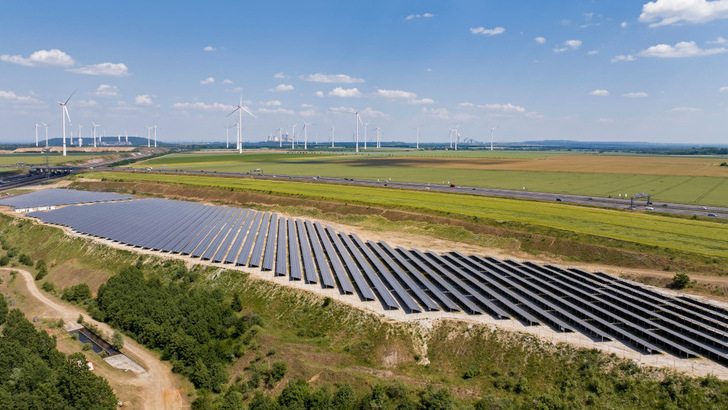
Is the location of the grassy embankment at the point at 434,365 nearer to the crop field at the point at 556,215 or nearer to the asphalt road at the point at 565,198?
the crop field at the point at 556,215

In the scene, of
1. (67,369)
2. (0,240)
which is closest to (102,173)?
(0,240)

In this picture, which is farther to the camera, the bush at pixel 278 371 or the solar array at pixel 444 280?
the solar array at pixel 444 280

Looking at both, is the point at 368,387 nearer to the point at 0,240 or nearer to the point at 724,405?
the point at 724,405

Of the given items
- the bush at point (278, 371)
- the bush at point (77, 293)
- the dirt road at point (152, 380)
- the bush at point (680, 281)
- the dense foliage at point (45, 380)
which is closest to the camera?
the dense foliage at point (45, 380)

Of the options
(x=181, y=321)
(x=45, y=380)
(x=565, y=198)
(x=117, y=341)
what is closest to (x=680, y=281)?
(x=565, y=198)

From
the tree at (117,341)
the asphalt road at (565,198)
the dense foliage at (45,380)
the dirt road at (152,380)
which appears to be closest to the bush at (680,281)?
the asphalt road at (565,198)

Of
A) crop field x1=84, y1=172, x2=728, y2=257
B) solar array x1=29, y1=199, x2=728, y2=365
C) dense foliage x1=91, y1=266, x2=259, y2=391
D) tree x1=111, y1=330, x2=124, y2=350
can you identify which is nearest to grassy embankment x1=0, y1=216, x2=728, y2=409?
dense foliage x1=91, y1=266, x2=259, y2=391

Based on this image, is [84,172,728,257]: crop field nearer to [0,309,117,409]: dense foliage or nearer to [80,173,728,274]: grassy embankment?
[80,173,728,274]: grassy embankment
